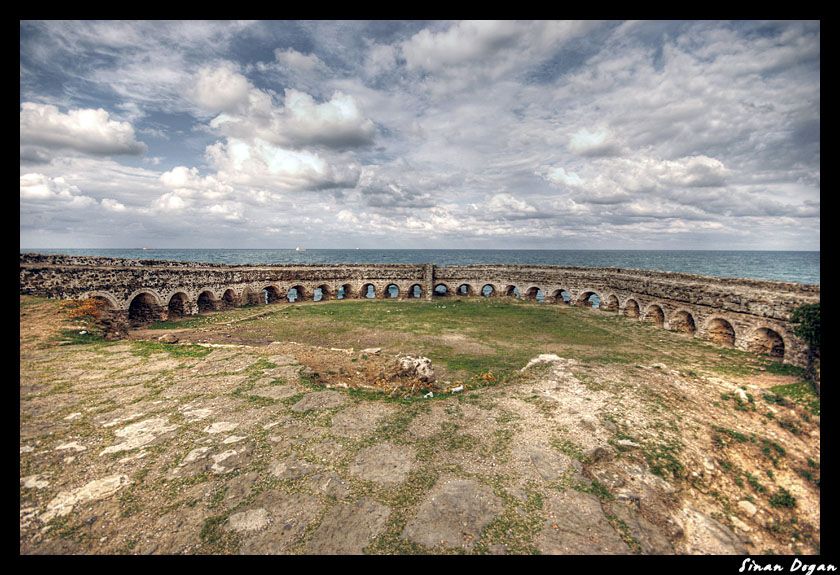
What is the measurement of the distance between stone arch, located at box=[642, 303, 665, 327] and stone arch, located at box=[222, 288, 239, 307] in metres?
34.5

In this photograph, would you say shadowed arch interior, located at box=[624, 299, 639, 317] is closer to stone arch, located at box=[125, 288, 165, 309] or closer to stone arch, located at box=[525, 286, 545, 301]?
stone arch, located at box=[525, 286, 545, 301]

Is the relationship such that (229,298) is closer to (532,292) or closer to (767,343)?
(532,292)

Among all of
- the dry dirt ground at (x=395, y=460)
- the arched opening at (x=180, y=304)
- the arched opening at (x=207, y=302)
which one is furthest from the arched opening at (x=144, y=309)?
the dry dirt ground at (x=395, y=460)

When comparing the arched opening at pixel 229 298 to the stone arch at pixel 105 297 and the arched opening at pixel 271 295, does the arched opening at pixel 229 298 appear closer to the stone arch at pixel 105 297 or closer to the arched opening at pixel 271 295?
the arched opening at pixel 271 295

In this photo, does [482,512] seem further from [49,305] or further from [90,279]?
[90,279]

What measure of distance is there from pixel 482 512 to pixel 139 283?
2690cm

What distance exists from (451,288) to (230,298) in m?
22.1

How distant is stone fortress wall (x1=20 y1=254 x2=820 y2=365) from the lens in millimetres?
17844

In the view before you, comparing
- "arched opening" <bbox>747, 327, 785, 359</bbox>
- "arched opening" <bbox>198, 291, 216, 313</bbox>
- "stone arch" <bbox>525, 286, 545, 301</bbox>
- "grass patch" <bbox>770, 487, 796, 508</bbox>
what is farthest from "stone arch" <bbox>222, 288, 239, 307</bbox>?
"arched opening" <bbox>747, 327, 785, 359</bbox>

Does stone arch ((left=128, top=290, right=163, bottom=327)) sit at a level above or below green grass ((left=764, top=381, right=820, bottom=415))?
above

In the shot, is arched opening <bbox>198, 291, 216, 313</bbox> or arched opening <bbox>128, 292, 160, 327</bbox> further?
arched opening <bbox>198, 291, 216, 313</bbox>

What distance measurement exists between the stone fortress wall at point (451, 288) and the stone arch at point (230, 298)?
0.08m

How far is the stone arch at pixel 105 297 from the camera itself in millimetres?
19667

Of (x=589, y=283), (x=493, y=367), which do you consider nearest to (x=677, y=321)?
(x=589, y=283)
